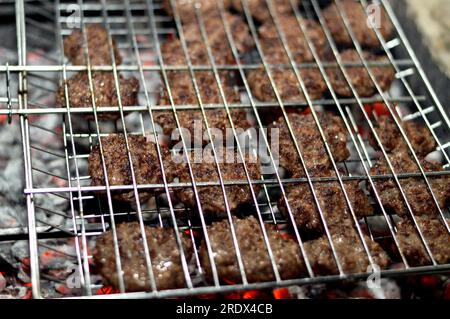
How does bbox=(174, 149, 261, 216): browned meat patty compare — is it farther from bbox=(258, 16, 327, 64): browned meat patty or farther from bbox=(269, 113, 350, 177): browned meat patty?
bbox=(258, 16, 327, 64): browned meat patty

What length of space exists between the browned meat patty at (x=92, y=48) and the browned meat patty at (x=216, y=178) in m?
1.02

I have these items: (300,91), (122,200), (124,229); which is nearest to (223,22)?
(300,91)

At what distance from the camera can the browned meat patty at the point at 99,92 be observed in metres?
3.20

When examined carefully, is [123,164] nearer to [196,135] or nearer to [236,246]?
[196,135]

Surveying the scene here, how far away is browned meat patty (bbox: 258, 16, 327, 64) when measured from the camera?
3.79 m

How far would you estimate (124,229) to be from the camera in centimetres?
255

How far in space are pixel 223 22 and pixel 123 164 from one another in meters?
1.50

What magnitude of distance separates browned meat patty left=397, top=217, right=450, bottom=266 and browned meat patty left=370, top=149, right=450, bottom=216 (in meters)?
0.11

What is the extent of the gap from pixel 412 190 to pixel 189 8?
2.18 metres

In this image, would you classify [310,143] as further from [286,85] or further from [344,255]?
[344,255]

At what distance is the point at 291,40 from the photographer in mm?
3916

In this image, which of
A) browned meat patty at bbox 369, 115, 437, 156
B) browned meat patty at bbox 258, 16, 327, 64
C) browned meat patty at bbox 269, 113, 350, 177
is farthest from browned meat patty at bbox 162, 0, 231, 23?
browned meat patty at bbox 369, 115, 437, 156

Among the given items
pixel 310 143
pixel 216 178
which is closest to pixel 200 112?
pixel 216 178
